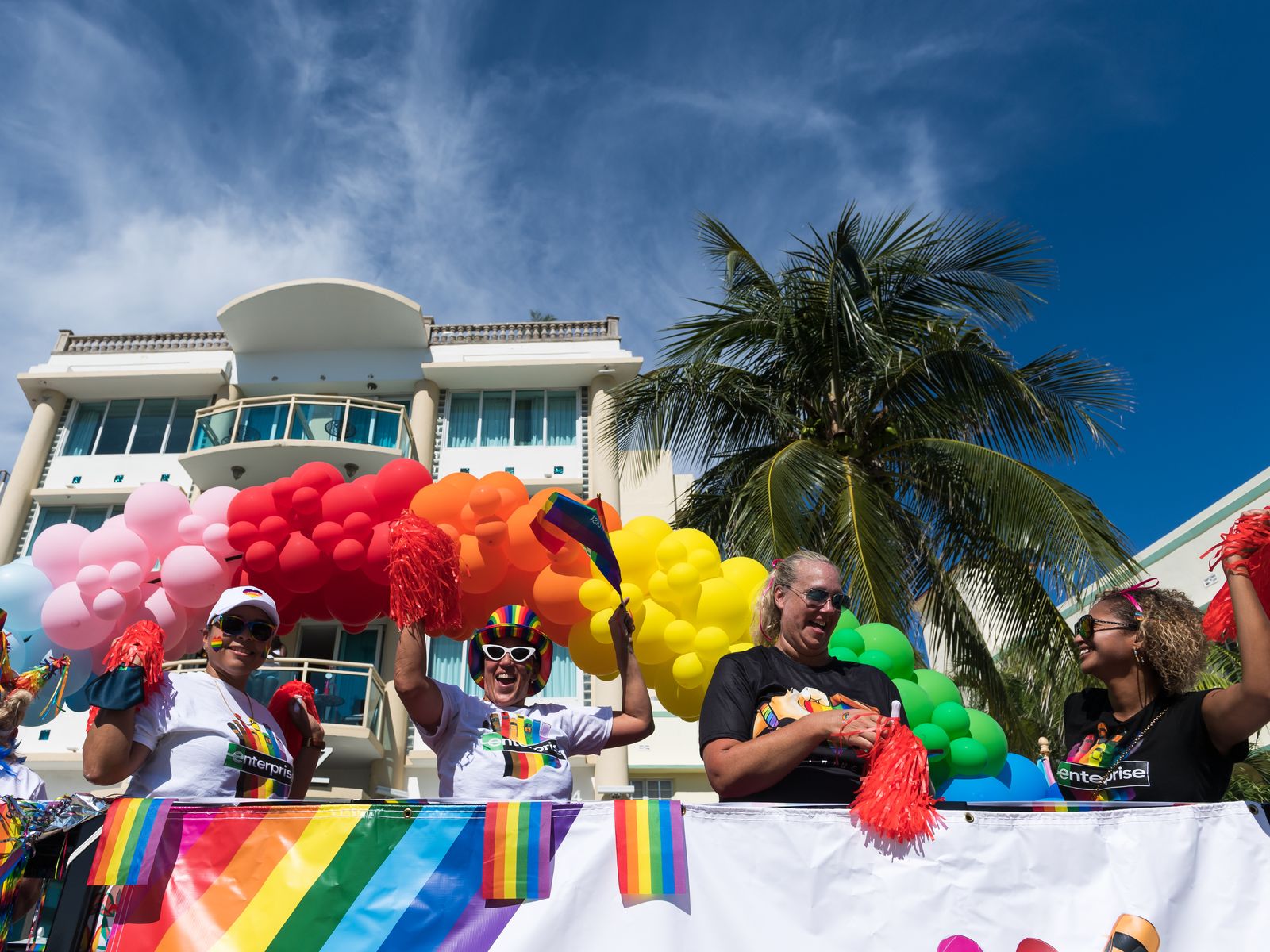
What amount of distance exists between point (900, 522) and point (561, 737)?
587cm

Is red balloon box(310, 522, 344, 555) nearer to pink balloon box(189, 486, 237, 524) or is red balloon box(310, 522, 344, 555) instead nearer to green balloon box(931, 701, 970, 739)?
pink balloon box(189, 486, 237, 524)

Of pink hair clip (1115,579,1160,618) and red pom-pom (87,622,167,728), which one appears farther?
pink hair clip (1115,579,1160,618)

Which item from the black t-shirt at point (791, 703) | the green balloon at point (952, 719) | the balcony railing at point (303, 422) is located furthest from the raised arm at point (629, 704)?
the balcony railing at point (303, 422)

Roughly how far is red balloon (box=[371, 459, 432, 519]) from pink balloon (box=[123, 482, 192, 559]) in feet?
5.02

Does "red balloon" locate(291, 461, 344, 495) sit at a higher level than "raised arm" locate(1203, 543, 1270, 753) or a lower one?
higher

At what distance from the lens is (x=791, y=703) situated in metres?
2.78

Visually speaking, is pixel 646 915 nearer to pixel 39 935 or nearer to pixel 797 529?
pixel 39 935

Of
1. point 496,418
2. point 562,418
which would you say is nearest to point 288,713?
point 562,418

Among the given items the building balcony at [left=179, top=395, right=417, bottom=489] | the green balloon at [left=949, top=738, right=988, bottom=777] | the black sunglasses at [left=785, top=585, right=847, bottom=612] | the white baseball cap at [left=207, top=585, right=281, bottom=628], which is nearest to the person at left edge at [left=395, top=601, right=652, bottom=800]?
the white baseball cap at [left=207, top=585, right=281, bottom=628]

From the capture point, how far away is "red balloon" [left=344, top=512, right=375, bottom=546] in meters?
6.00

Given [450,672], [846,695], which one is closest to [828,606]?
[846,695]

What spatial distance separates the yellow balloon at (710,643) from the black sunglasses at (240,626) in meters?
2.68

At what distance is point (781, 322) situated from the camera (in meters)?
9.05

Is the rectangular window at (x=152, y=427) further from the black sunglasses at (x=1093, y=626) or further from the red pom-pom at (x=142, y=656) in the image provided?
the black sunglasses at (x=1093, y=626)
